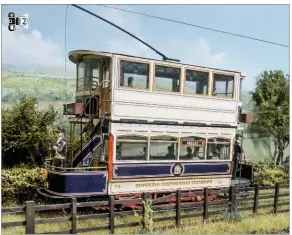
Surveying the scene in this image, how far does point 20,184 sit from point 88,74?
3.68 meters

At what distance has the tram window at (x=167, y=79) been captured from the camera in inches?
407

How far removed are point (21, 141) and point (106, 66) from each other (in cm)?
405

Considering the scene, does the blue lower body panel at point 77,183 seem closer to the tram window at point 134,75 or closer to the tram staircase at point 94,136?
the tram staircase at point 94,136

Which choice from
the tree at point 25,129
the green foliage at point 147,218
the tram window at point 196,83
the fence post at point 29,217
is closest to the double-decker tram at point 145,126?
the tram window at point 196,83

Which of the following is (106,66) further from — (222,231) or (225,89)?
(222,231)

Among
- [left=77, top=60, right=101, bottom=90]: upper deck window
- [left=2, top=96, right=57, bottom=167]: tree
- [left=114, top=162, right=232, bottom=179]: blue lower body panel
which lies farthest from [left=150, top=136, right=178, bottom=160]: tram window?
[left=2, top=96, right=57, bottom=167]: tree

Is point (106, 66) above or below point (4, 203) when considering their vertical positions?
above

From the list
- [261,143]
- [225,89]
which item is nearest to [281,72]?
[261,143]

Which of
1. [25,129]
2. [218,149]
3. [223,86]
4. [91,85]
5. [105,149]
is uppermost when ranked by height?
[223,86]

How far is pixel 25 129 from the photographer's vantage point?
12305mm

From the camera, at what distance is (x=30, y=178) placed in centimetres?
1141

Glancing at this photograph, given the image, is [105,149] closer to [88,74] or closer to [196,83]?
[88,74]

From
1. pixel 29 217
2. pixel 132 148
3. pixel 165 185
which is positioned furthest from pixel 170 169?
pixel 29 217

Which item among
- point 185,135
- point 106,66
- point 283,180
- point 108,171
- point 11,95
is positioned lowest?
point 283,180
